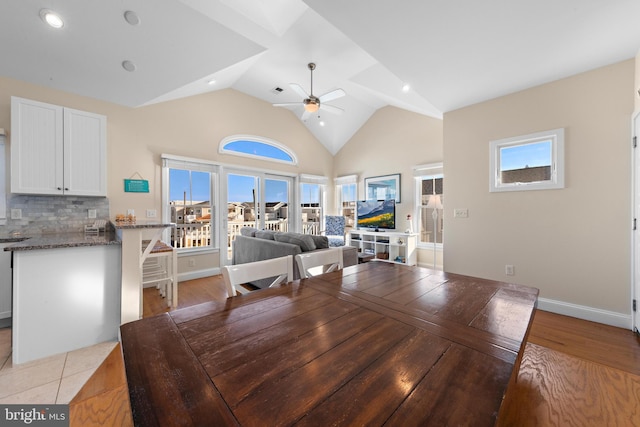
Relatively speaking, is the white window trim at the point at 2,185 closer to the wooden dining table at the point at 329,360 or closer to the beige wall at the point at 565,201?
the wooden dining table at the point at 329,360

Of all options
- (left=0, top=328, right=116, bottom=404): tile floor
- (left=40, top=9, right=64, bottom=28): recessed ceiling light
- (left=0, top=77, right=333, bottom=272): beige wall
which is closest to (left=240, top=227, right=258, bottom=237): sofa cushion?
(left=0, top=77, right=333, bottom=272): beige wall

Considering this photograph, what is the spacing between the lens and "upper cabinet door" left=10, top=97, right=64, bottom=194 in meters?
2.42

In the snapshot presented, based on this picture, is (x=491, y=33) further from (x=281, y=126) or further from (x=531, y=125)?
(x=281, y=126)

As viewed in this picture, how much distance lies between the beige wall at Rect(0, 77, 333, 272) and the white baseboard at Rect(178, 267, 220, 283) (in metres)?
0.09

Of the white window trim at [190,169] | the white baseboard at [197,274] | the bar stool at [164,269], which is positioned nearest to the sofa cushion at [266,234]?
the bar stool at [164,269]

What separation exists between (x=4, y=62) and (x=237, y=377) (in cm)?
415

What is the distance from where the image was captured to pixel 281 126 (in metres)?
5.44

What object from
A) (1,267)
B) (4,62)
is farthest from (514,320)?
(4,62)

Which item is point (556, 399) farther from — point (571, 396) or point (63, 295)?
point (63, 295)

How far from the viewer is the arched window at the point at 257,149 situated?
465cm

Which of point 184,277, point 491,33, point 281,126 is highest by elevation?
point 281,126

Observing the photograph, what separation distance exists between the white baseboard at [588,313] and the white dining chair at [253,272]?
2.98m

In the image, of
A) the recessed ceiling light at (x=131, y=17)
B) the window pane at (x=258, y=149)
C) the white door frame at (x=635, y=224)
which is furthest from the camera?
the window pane at (x=258, y=149)

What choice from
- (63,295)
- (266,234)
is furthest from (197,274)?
(63,295)
